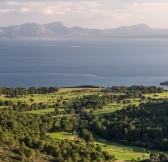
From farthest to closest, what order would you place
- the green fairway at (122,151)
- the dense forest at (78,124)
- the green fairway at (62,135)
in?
1. the green fairway at (62,135)
2. the green fairway at (122,151)
3. the dense forest at (78,124)

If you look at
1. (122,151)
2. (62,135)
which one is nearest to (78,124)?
(62,135)

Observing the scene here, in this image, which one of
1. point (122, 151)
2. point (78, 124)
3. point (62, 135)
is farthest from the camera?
point (78, 124)

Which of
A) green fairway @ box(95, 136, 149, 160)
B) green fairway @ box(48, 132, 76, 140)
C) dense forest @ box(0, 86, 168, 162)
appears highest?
dense forest @ box(0, 86, 168, 162)

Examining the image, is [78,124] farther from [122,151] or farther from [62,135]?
[122,151]

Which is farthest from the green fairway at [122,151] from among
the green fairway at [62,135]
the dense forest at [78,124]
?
the green fairway at [62,135]

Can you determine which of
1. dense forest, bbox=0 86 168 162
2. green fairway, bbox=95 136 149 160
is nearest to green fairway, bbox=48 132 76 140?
dense forest, bbox=0 86 168 162

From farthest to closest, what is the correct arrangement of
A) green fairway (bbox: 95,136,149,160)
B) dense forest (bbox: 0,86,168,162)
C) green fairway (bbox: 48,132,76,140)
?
1. green fairway (bbox: 48,132,76,140)
2. green fairway (bbox: 95,136,149,160)
3. dense forest (bbox: 0,86,168,162)

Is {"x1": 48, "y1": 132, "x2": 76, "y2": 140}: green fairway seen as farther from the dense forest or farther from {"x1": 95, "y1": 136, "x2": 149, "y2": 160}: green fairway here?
{"x1": 95, "y1": 136, "x2": 149, "y2": 160}: green fairway

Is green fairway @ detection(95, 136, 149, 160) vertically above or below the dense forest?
below

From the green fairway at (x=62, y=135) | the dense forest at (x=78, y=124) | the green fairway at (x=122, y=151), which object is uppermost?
the dense forest at (x=78, y=124)

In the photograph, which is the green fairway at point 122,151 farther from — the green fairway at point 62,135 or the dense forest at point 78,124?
the green fairway at point 62,135

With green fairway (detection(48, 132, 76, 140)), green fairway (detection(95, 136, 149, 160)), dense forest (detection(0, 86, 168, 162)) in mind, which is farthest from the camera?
green fairway (detection(48, 132, 76, 140))
